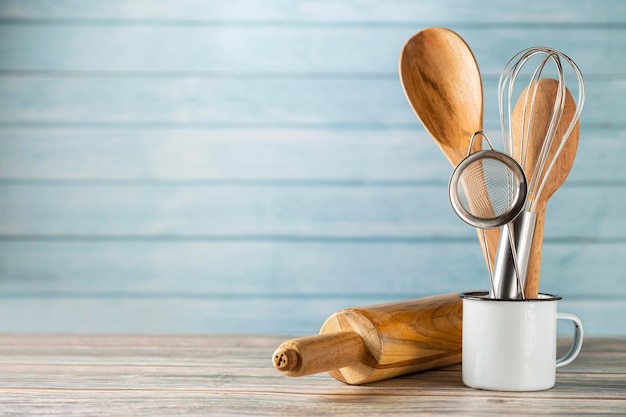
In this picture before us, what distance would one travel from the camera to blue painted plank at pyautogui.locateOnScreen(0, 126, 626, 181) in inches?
50.4

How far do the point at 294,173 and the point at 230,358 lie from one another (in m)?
0.60

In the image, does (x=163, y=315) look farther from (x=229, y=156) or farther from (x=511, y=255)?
(x=511, y=255)

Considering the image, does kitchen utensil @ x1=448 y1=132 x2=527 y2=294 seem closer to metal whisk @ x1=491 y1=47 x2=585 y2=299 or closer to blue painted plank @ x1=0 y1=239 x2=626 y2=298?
metal whisk @ x1=491 y1=47 x2=585 y2=299

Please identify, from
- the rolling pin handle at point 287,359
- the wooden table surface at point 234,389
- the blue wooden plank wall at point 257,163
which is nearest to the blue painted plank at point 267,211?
the blue wooden plank wall at point 257,163

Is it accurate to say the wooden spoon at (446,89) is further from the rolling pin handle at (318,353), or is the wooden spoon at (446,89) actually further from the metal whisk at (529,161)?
the rolling pin handle at (318,353)

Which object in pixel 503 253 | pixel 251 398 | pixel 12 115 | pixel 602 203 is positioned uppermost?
pixel 12 115

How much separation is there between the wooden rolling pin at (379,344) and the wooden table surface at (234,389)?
15mm

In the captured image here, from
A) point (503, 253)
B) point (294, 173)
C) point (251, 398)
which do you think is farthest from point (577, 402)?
point (294, 173)

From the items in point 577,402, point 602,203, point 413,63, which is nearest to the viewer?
point 577,402

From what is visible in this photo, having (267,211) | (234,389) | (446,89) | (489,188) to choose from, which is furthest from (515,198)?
(267,211)

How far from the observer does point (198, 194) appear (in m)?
1.29

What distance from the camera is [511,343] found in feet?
1.85

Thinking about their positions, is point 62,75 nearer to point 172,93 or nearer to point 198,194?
point 172,93

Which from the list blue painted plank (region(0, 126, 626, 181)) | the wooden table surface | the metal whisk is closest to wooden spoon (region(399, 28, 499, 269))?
the metal whisk
